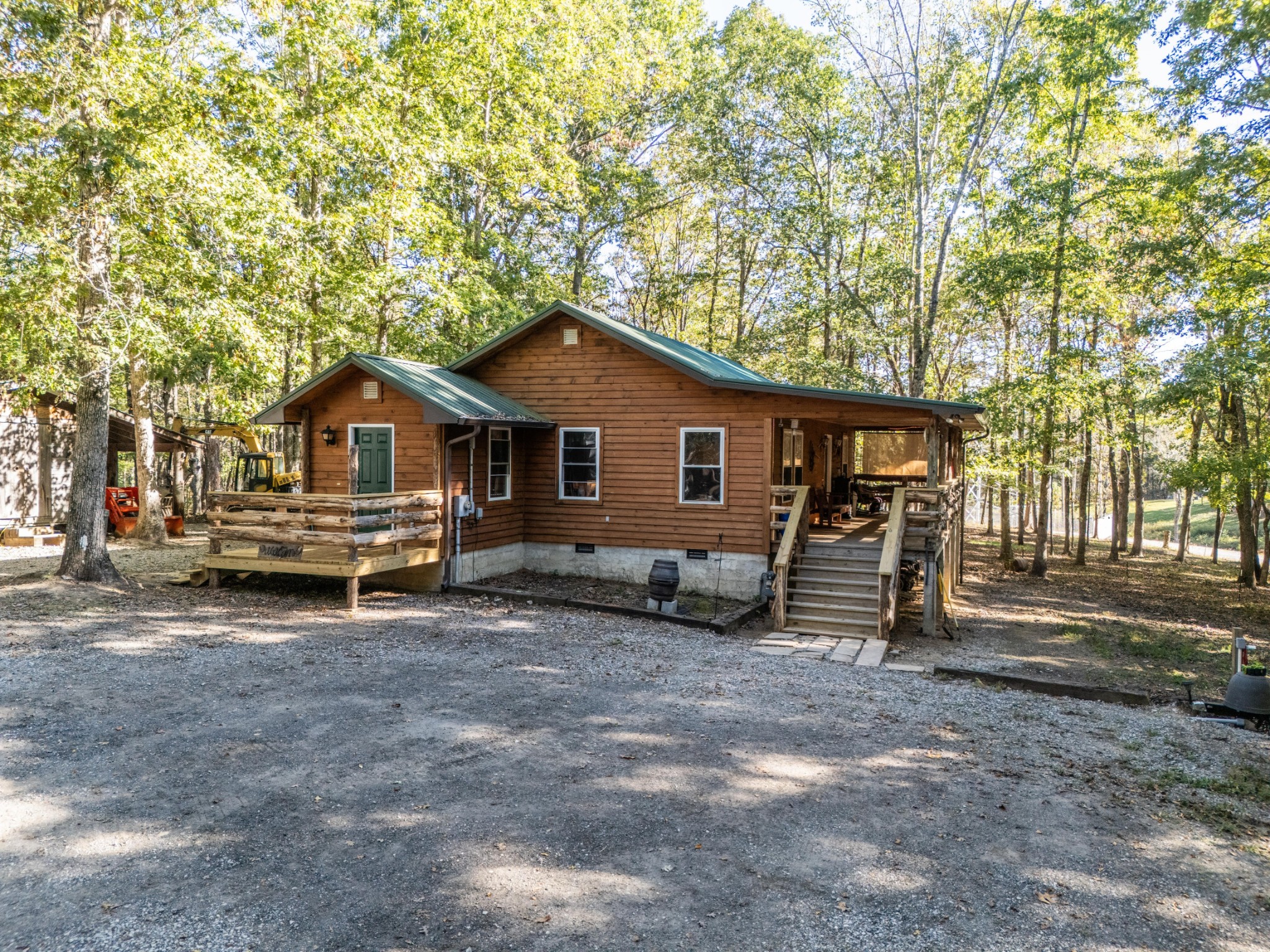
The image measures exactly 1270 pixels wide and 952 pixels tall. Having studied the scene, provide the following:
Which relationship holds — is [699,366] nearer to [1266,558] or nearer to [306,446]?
[306,446]

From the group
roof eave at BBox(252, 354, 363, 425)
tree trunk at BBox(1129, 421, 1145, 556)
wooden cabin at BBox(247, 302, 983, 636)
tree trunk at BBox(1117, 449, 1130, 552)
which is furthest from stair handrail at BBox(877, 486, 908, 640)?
tree trunk at BBox(1117, 449, 1130, 552)

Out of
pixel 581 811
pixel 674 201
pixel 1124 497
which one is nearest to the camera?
pixel 581 811

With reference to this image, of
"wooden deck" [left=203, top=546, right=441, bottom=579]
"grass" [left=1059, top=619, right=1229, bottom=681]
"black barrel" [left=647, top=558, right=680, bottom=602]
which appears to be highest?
"wooden deck" [left=203, top=546, right=441, bottom=579]

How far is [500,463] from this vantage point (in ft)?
46.6

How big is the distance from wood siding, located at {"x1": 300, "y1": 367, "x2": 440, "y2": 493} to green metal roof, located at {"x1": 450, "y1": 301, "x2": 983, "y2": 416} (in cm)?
196

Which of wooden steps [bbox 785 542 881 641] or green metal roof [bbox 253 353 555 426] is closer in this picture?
wooden steps [bbox 785 542 881 641]

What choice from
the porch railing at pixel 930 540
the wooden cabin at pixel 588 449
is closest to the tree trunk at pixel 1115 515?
the wooden cabin at pixel 588 449

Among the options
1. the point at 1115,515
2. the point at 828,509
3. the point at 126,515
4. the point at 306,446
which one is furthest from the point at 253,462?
the point at 1115,515

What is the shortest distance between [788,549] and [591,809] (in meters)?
6.93

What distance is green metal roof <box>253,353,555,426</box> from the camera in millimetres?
11898

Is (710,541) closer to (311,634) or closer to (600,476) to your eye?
(600,476)

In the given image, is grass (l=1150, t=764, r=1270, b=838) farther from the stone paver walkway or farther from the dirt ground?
the stone paver walkway

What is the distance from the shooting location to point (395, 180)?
17.5m

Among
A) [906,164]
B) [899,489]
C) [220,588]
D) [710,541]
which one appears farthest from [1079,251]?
[220,588]
